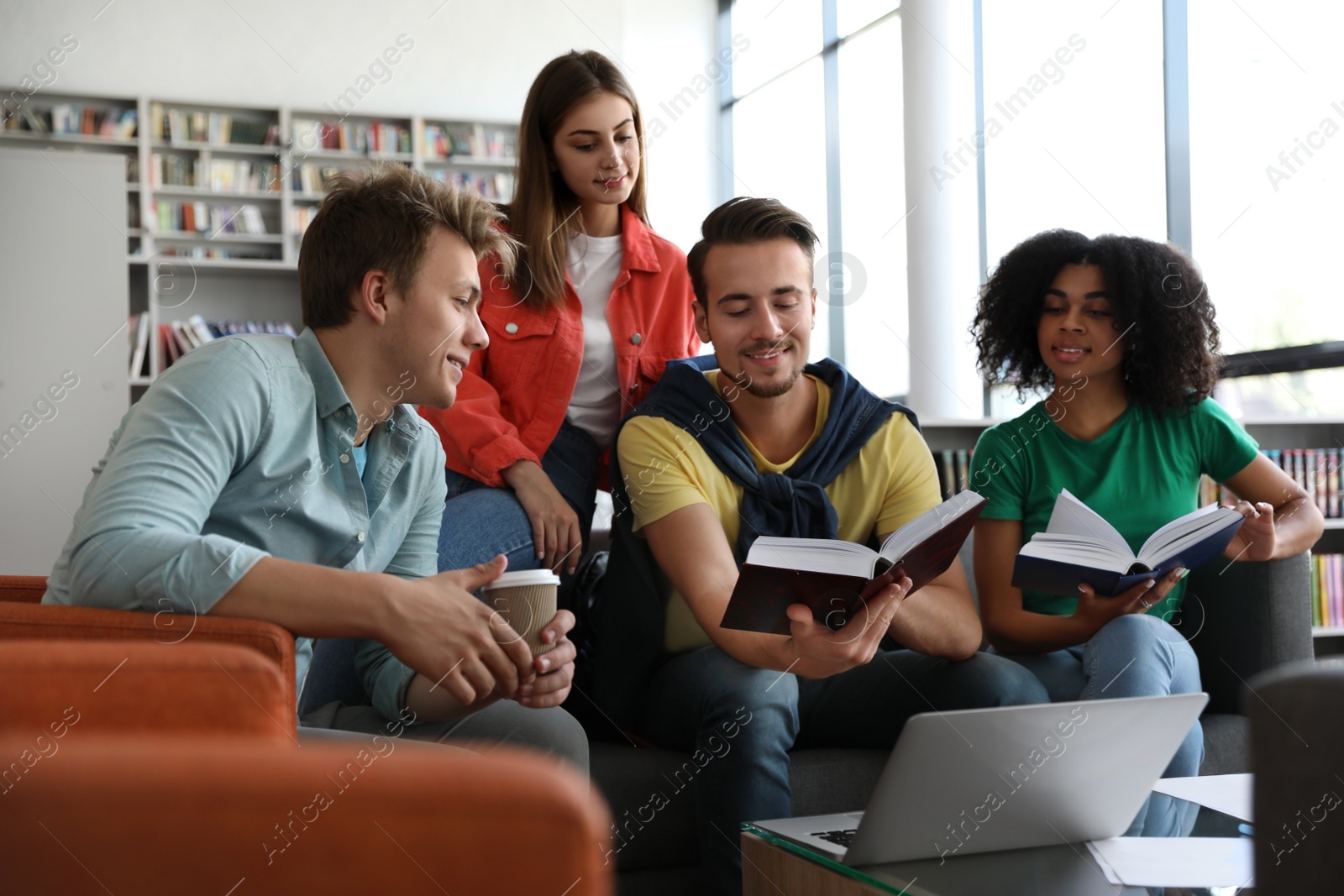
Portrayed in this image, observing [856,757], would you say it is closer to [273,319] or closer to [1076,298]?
[1076,298]

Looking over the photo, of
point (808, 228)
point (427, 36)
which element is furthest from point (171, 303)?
point (808, 228)

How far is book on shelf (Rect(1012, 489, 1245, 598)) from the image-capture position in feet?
5.44

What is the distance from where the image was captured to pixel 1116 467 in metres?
2.11

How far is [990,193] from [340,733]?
4455 millimetres

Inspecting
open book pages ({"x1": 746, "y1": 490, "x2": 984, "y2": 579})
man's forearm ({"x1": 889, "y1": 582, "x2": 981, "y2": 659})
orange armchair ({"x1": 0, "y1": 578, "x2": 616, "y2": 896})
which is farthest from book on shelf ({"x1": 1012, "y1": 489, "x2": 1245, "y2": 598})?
orange armchair ({"x1": 0, "y1": 578, "x2": 616, "y2": 896})

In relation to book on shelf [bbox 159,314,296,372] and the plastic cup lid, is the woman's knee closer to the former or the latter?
the plastic cup lid

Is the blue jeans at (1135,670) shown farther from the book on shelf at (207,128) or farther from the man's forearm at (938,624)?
the book on shelf at (207,128)

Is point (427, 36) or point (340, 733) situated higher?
point (427, 36)

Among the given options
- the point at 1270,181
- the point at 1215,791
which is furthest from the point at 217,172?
the point at 1215,791

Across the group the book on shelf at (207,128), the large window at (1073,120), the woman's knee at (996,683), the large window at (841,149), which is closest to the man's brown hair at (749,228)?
the woman's knee at (996,683)

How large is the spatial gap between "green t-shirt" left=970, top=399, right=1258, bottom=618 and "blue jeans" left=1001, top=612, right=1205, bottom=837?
0.56ft

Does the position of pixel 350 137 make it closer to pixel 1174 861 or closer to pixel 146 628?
pixel 146 628

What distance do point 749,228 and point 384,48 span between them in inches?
214

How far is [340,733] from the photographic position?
4.33ft
